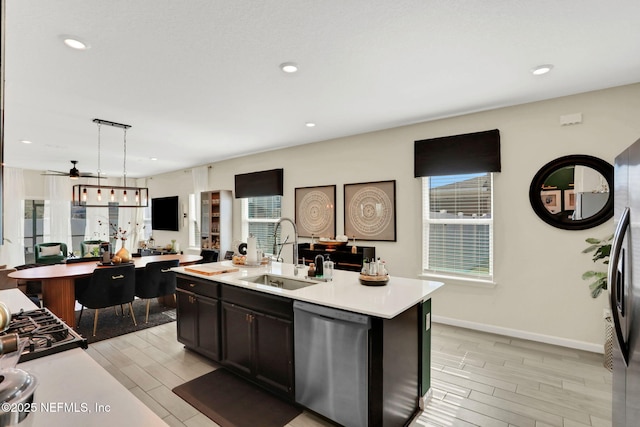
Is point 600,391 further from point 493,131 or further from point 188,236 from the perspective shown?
point 188,236

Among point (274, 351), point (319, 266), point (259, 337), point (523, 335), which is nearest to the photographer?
point (274, 351)

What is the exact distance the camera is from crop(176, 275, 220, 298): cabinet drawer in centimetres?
292

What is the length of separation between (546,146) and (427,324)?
8.45 feet

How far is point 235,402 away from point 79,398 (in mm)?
1696

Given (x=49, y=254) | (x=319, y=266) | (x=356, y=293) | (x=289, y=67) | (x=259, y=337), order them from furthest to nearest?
(x=49, y=254)
(x=319, y=266)
(x=289, y=67)
(x=259, y=337)
(x=356, y=293)

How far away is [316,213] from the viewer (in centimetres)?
546

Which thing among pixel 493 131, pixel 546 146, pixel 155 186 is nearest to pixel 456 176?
pixel 493 131

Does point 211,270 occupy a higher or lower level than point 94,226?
lower

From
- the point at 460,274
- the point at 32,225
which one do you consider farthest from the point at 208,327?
the point at 32,225

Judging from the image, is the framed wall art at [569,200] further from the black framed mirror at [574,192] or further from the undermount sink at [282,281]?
the undermount sink at [282,281]

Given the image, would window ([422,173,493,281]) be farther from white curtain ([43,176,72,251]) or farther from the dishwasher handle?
white curtain ([43,176,72,251])

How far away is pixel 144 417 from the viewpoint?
3.01 feet

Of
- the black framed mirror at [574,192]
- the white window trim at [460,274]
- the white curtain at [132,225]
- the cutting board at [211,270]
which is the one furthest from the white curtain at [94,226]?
the black framed mirror at [574,192]

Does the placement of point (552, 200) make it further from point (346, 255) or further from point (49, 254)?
point (49, 254)
